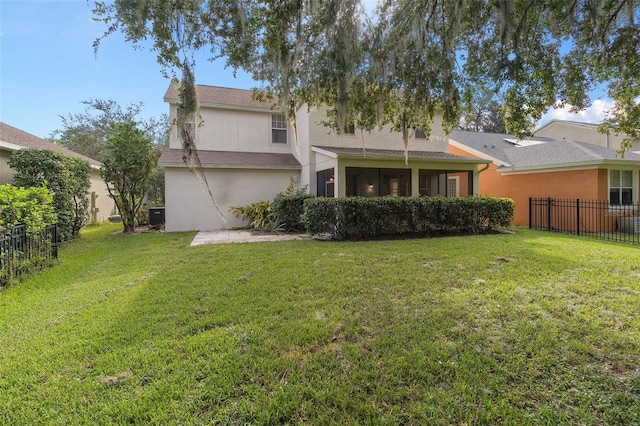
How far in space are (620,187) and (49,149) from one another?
2083 cm

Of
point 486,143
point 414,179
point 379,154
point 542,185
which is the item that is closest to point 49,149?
point 379,154

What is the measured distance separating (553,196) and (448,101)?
36.2 ft

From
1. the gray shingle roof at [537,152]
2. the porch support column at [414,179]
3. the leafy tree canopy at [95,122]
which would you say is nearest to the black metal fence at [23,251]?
the porch support column at [414,179]

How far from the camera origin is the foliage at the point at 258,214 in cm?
1143

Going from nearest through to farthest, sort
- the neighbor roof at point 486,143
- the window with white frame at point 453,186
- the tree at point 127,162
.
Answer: the tree at point 127,162, the neighbor roof at point 486,143, the window with white frame at point 453,186

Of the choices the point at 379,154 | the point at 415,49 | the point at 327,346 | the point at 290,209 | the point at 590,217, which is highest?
the point at 415,49

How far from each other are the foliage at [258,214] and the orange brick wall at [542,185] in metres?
10.7

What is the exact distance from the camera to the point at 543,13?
4.56 metres

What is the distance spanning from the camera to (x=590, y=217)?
11.5 meters

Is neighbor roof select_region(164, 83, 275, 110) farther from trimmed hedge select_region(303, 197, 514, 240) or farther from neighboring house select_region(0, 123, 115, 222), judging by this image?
trimmed hedge select_region(303, 197, 514, 240)

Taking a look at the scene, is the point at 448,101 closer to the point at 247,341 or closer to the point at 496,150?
the point at 247,341

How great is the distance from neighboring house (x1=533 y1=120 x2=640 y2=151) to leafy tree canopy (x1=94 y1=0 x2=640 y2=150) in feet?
43.7

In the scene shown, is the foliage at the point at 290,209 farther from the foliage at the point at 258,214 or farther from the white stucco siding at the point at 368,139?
the white stucco siding at the point at 368,139

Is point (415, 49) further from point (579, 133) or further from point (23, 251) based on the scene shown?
point (579, 133)
